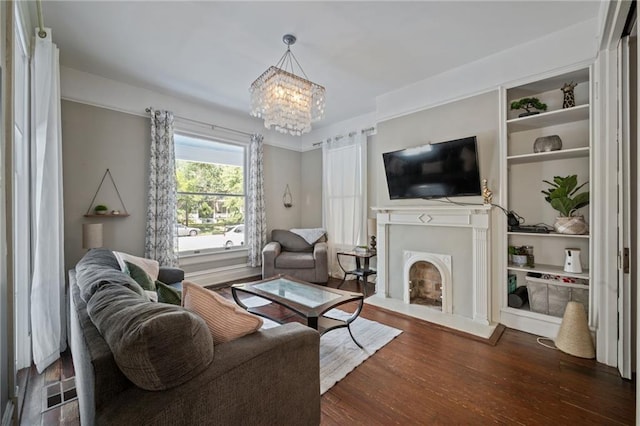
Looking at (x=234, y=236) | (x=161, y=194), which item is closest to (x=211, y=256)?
(x=234, y=236)

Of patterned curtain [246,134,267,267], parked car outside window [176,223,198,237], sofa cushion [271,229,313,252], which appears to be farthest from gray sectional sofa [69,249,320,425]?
sofa cushion [271,229,313,252]

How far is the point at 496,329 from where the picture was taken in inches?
104

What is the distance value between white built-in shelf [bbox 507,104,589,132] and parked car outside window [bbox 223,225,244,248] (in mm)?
4053

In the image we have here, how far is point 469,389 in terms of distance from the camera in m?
1.83

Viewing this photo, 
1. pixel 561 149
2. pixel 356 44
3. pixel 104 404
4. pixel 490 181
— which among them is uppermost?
pixel 356 44

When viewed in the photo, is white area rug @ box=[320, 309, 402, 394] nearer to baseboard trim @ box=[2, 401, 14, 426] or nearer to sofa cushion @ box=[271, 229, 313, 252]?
baseboard trim @ box=[2, 401, 14, 426]

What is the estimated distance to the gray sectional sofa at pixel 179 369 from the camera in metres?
0.81

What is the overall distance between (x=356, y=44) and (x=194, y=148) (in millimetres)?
2814

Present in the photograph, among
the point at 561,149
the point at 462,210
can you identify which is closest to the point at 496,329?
the point at 462,210

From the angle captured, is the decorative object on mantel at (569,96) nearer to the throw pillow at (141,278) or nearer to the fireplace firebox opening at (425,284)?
the fireplace firebox opening at (425,284)

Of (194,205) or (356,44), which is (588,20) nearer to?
(356,44)

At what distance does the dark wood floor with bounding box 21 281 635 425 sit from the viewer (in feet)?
5.22

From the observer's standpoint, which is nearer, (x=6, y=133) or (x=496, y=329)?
(x=6, y=133)

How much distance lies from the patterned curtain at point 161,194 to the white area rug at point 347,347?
1.82 metres
